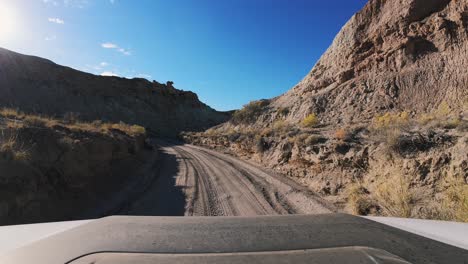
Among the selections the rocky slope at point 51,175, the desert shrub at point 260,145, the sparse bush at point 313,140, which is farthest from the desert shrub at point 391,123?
the rocky slope at point 51,175

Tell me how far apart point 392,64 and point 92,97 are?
4962 centimetres

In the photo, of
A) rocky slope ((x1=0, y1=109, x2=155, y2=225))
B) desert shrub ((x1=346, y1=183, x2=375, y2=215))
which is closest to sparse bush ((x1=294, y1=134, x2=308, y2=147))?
desert shrub ((x1=346, y1=183, x2=375, y2=215))

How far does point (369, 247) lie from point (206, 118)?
66.1m

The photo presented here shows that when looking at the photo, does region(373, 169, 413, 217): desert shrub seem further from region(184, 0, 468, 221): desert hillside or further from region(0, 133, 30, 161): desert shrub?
region(0, 133, 30, 161): desert shrub

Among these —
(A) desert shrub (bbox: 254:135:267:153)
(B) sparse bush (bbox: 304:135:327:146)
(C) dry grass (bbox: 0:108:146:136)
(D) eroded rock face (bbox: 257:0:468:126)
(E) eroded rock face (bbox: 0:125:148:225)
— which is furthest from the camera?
(D) eroded rock face (bbox: 257:0:468:126)

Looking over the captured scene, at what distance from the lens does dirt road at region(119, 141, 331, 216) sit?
7.21 m

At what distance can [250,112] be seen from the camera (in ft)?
112

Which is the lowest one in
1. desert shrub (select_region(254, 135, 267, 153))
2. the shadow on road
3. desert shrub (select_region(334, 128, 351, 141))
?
the shadow on road

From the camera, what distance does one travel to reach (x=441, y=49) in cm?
1875

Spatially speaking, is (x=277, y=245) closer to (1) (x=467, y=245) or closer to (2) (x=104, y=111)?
(1) (x=467, y=245)

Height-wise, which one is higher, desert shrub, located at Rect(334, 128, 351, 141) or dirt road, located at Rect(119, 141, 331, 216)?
desert shrub, located at Rect(334, 128, 351, 141)

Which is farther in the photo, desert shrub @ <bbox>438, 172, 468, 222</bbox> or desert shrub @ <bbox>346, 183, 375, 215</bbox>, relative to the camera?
desert shrub @ <bbox>346, 183, 375, 215</bbox>

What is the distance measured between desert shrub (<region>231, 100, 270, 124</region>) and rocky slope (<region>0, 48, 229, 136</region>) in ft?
65.8

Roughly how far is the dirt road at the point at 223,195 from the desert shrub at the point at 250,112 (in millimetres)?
21895
